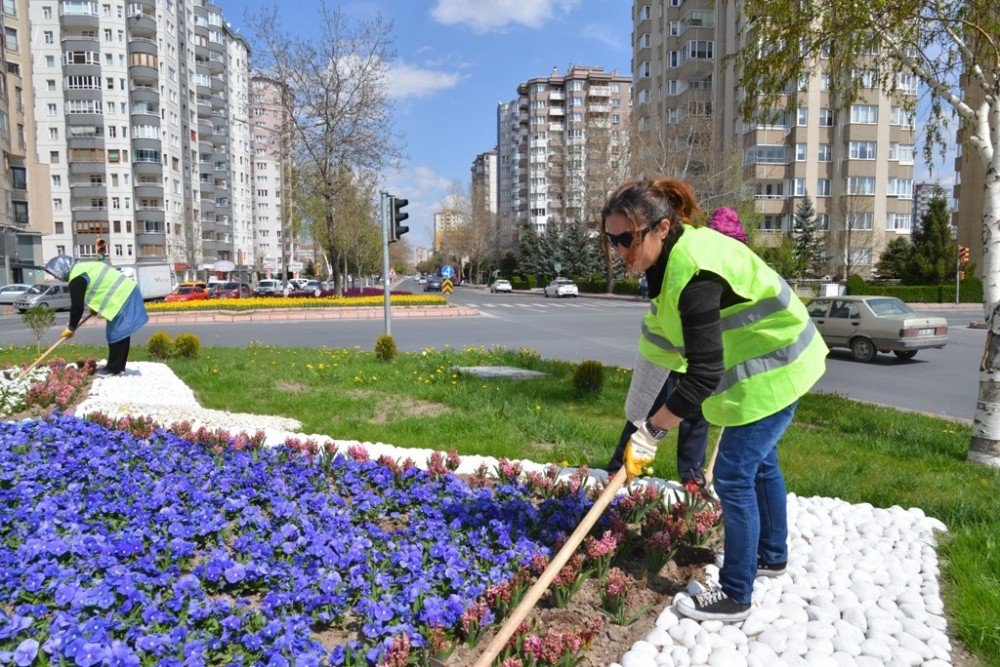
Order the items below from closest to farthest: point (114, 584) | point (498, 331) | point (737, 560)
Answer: point (114, 584), point (737, 560), point (498, 331)

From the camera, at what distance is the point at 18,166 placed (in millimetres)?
46156

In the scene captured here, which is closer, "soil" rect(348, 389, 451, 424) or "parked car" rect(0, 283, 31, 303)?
"soil" rect(348, 389, 451, 424)

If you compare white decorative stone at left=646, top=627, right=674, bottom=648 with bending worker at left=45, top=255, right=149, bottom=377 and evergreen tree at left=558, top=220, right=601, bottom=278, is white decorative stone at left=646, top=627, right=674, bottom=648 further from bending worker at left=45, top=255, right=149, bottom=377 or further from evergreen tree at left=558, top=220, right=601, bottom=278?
evergreen tree at left=558, top=220, right=601, bottom=278

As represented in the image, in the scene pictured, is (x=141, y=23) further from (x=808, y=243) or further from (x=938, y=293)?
(x=938, y=293)

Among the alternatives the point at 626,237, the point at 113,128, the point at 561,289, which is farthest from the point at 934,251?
the point at 113,128

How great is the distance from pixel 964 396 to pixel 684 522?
27.3 ft

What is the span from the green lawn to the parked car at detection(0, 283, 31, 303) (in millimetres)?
30418

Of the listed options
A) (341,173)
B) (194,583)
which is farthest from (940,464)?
(341,173)

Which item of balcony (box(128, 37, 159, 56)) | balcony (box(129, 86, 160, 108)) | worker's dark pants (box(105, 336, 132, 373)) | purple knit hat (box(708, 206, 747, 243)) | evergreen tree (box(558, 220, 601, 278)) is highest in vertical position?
balcony (box(128, 37, 159, 56))

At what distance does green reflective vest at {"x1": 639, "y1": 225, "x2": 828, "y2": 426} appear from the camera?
101 inches

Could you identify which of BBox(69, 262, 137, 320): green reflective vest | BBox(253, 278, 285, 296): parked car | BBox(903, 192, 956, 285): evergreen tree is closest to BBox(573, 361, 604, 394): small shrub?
BBox(69, 262, 137, 320): green reflective vest

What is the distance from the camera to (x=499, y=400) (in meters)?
7.07

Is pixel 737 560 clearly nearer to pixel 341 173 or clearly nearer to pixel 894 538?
pixel 894 538

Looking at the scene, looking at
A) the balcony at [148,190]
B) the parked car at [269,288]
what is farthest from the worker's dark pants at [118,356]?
the balcony at [148,190]
